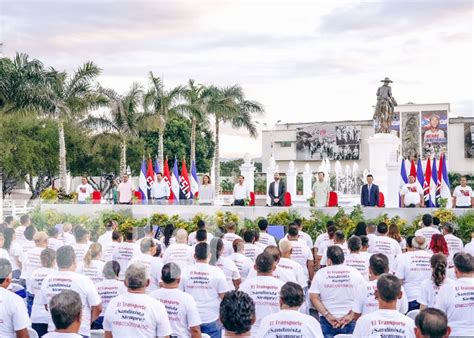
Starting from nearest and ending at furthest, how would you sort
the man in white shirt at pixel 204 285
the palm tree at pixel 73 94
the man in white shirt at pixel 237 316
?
the man in white shirt at pixel 237 316 < the man in white shirt at pixel 204 285 < the palm tree at pixel 73 94

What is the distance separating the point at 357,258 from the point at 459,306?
194 cm

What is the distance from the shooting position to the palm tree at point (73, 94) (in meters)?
25.7

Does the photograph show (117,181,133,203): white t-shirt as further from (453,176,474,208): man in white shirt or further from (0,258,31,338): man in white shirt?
(0,258,31,338): man in white shirt

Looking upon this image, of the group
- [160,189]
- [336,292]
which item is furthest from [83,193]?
[336,292]

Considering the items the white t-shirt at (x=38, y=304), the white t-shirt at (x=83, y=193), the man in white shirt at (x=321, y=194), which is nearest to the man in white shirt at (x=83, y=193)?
the white t-shirt at (x=83, y=193)

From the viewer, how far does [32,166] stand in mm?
36875

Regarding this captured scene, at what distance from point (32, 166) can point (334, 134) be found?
4305 cm

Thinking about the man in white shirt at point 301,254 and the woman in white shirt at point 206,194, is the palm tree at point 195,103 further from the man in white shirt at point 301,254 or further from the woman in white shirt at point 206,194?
the man in white shirt at point 301,254

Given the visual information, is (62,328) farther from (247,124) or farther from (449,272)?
(247,124)

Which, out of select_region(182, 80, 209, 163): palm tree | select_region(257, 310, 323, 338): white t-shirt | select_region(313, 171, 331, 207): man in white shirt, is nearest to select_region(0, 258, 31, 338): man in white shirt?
select_region(257, 310, 323, 338): white t-shirt

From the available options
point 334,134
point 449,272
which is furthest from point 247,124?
point 334,134

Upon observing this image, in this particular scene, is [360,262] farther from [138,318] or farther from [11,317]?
[11,317]

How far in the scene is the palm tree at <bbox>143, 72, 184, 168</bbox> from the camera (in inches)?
1188

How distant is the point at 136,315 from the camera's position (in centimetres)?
454
